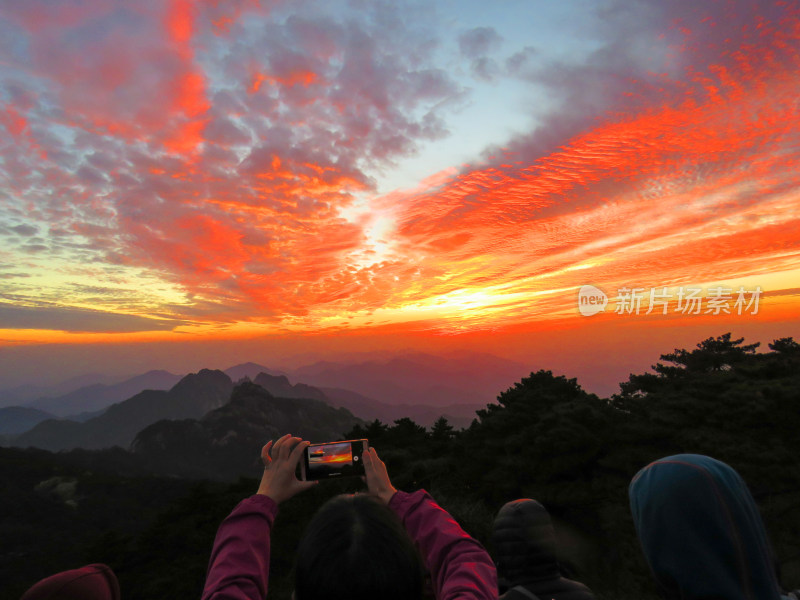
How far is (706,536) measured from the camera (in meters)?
1.50

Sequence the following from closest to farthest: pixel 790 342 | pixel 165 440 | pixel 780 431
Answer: pixel 780 431 → pixel 790 342 → pixel 165 440

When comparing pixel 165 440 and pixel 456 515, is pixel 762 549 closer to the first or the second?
pixel 456 515

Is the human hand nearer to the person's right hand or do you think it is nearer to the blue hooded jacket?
the person's right hand

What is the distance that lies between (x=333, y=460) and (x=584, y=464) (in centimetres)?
1647

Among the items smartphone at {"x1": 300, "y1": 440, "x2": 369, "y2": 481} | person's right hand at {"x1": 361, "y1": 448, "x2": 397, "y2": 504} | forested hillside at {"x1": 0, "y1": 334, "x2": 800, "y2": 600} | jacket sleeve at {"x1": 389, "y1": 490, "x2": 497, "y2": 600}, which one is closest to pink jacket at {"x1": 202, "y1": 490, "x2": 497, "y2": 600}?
jacket sleeve at {"x1": 389, "y1": 490, "x2": 497, "y2": 600}

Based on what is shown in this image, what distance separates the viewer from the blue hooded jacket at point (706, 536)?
1.47 metres

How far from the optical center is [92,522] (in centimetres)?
3972

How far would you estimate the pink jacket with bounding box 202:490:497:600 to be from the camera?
54.6 inches

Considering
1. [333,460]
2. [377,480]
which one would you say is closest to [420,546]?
[377,480]

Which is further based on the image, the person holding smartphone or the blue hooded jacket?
the blue hooded jacket

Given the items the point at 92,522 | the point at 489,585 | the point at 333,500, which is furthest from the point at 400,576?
the point at 92,522

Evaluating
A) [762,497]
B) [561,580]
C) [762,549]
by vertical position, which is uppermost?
[762,549]

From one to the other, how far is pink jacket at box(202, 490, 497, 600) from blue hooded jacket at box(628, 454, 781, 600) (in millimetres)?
659

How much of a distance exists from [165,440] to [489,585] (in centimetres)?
10939
